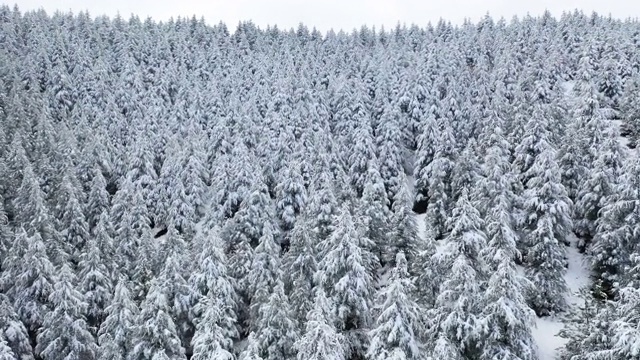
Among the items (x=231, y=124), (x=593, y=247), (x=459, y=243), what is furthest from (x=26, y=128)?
(x=593, y=247)

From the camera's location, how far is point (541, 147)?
41.2 metres

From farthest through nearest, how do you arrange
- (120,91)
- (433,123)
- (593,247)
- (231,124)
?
(120,91)
(231,124)
(433,123)
(593,247)

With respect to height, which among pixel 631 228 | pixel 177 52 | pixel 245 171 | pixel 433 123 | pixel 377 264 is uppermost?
pixel 177 52

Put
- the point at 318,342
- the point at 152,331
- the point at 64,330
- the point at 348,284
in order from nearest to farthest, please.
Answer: the point at 318,342, the point at 152,331, the point at 348,284, the point at 64,330

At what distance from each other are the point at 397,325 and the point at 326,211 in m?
13.9

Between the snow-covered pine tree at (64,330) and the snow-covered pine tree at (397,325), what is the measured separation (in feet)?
56.6

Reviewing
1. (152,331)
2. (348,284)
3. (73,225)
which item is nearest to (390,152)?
(348,284)

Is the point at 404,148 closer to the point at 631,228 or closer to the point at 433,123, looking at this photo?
the point at 433,123

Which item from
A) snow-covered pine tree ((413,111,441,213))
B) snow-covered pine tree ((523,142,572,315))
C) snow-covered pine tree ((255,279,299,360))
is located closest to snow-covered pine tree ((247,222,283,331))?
snow-covered pine tree ((255,279,299,360))

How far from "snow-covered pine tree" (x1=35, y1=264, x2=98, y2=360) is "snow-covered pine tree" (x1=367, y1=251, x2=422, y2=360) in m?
17.2

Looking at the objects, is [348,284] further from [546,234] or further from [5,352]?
[5,352]

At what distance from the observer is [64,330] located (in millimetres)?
30984

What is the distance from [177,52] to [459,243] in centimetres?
7983

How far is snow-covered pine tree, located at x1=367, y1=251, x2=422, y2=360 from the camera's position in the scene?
965 inches
